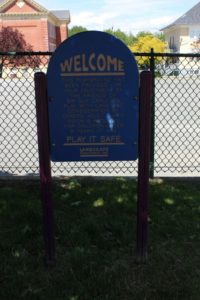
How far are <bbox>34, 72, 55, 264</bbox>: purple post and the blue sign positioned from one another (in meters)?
0.05

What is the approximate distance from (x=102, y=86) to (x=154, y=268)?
143 cm

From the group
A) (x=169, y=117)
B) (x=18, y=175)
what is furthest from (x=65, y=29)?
(x=18, y=175)

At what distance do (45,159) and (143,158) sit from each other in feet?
2.34

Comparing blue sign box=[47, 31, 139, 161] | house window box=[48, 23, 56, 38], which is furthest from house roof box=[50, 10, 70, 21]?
blue sign box=[47, 31, 139, 161]

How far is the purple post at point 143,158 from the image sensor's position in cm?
302

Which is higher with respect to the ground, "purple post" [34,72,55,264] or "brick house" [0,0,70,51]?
"brick house" [0,0,70,51]

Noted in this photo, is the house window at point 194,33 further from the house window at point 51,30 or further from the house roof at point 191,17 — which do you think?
the house window at point 51,30

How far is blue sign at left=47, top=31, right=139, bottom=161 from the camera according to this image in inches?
117

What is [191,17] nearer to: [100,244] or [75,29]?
[75,29]

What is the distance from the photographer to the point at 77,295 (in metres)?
2.92

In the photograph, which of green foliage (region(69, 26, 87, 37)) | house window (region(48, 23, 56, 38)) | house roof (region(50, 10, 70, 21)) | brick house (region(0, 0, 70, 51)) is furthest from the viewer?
green foliage (region(69, 26, 87, 37))

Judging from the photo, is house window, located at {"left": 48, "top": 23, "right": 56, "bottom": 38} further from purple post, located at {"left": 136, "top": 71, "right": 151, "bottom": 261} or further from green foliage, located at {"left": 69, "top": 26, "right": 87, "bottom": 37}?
purple post, located at {"left": 136, "top": 71, "right": 151, "bottom": 261}

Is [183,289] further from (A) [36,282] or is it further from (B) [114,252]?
(A) [36,282]

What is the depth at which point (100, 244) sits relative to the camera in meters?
3.59
